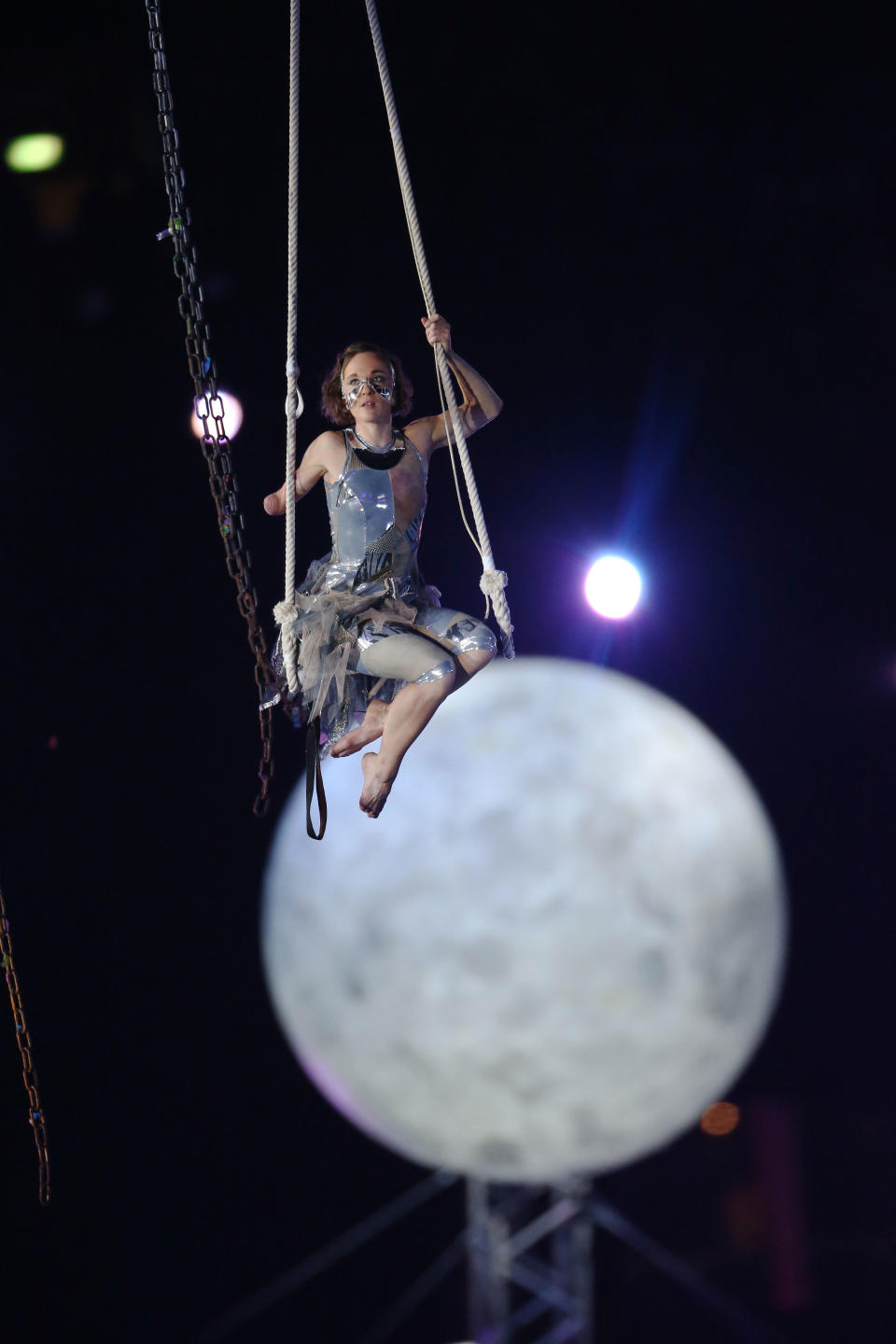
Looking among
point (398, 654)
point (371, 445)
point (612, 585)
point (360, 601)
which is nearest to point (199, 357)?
point (371, 445)

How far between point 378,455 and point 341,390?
23 centimetres

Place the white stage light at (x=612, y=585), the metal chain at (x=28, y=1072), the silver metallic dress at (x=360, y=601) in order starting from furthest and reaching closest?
the white stage light at (x=612, y=585)
the metal chain at (x=28, y=1072)
the silver metallic dress at (x=360, y=601)

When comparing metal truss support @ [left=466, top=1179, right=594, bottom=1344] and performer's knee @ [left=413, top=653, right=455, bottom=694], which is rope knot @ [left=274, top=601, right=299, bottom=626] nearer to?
performer's knee @ [left=413, top=653, right=455, bottom=694]

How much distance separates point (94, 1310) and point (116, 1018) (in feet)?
4.79

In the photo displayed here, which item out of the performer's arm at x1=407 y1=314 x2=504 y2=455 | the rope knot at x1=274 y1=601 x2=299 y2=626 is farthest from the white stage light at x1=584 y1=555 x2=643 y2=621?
the rope knot at x1=274 y1=601 x2=299 y2=626

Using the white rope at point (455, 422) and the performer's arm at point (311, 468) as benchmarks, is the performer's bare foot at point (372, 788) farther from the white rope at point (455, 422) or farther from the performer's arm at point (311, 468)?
the performer's arm at point (311, 468)

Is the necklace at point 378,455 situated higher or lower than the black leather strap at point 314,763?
higher

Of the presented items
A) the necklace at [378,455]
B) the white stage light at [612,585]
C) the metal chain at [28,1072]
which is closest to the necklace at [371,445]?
the necklace at [378,455]

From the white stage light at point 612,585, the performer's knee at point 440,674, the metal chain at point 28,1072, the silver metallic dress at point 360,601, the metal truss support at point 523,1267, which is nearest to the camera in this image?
the performer's knee at point 440,674

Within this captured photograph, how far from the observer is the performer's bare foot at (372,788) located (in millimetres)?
3463

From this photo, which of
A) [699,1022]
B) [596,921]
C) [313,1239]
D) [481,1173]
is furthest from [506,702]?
[313,1239]

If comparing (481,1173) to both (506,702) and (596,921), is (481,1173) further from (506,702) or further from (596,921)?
(506,702)

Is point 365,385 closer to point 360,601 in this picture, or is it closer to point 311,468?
point 311,468

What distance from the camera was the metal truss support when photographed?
284 inches
